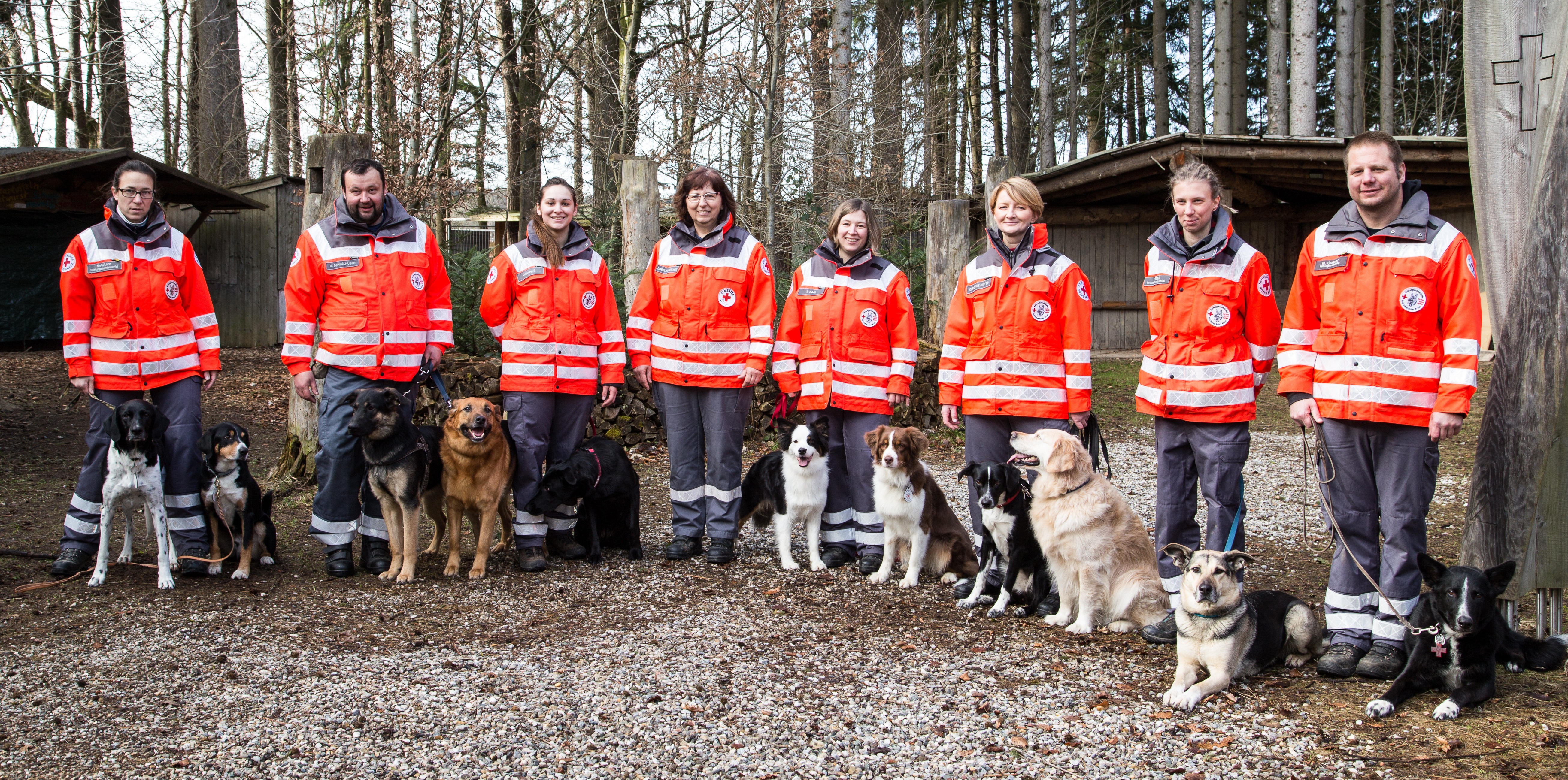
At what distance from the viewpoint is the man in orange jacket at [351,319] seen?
515 cm

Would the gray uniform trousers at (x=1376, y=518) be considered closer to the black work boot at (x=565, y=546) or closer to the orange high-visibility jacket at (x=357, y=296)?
the black work boot at (x=565, y=546)

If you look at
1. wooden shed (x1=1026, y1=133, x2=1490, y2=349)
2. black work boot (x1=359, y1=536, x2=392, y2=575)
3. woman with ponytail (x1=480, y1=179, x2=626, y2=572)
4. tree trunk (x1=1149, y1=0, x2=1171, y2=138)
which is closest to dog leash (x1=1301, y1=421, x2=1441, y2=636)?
woman with ponytail (x1=480, y1=179, x2=626, y2=572)

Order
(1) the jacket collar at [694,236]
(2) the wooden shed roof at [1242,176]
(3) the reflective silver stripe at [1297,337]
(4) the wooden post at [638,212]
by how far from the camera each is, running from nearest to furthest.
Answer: (3) the reflective silver stripe at [1297,337] < (1) the jacket collar at [694,236] < (4) the wooden post at [638,212] < (2) the wooden shed roof at [1242,176]

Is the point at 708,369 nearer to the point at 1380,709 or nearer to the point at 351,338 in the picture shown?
the point at 351,338

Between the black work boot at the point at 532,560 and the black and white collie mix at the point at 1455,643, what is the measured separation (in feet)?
13.2

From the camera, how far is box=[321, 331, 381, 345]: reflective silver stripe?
16.8 feet

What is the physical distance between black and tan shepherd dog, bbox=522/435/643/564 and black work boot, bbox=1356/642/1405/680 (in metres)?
3.75

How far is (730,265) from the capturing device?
563cm

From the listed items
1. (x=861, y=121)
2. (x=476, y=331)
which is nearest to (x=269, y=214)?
(x=476, y=331)

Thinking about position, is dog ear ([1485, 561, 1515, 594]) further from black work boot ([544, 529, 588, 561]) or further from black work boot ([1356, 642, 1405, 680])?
black work boot ([544, 529, 588, 561])

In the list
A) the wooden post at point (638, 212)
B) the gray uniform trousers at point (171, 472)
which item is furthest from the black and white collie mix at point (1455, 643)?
the wooden post at point (638, 212)

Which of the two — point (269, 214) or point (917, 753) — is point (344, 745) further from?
point (269, 214)

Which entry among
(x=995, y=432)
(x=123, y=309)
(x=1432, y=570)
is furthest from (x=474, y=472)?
(x=1432, y=570)

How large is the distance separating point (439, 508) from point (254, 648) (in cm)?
165
